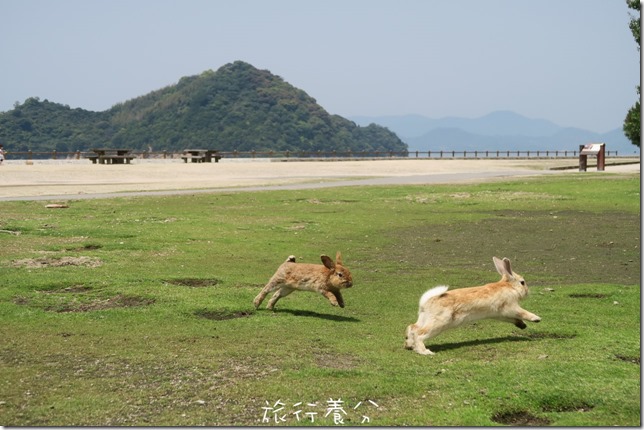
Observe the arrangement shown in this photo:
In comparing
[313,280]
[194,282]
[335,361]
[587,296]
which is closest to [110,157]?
[194,282]

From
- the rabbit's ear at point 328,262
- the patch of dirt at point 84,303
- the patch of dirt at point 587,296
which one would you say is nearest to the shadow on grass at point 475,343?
the rabbit's ear at point 328,262

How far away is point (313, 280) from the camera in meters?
12.0

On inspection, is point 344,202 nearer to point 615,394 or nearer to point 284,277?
point 284,277

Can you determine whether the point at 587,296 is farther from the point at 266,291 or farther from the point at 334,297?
the point at 266,291

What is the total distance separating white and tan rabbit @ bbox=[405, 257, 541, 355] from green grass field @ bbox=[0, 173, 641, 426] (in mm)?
237

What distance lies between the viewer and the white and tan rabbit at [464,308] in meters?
9.98

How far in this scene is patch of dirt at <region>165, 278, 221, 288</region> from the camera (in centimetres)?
1441

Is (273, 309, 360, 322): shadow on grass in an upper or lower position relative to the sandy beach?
upper

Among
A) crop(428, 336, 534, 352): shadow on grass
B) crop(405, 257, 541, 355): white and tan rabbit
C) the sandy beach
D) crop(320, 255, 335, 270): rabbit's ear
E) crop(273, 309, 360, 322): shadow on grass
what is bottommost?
the sandy beach

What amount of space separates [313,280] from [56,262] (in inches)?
251

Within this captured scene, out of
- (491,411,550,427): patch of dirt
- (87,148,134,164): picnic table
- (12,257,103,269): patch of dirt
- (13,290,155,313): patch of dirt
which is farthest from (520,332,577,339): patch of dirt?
(87,148,134,164): picnic table

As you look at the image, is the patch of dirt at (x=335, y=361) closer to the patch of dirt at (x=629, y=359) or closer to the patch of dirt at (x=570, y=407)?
the patch of dirt at (x=570, y=407)

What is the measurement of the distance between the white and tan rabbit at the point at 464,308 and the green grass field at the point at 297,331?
0.78ft

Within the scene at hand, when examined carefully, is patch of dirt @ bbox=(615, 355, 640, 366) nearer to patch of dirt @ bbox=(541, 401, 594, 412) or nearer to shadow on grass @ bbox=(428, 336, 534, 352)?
shadow on grass @ bbox=(428, 336, 534, 352)
